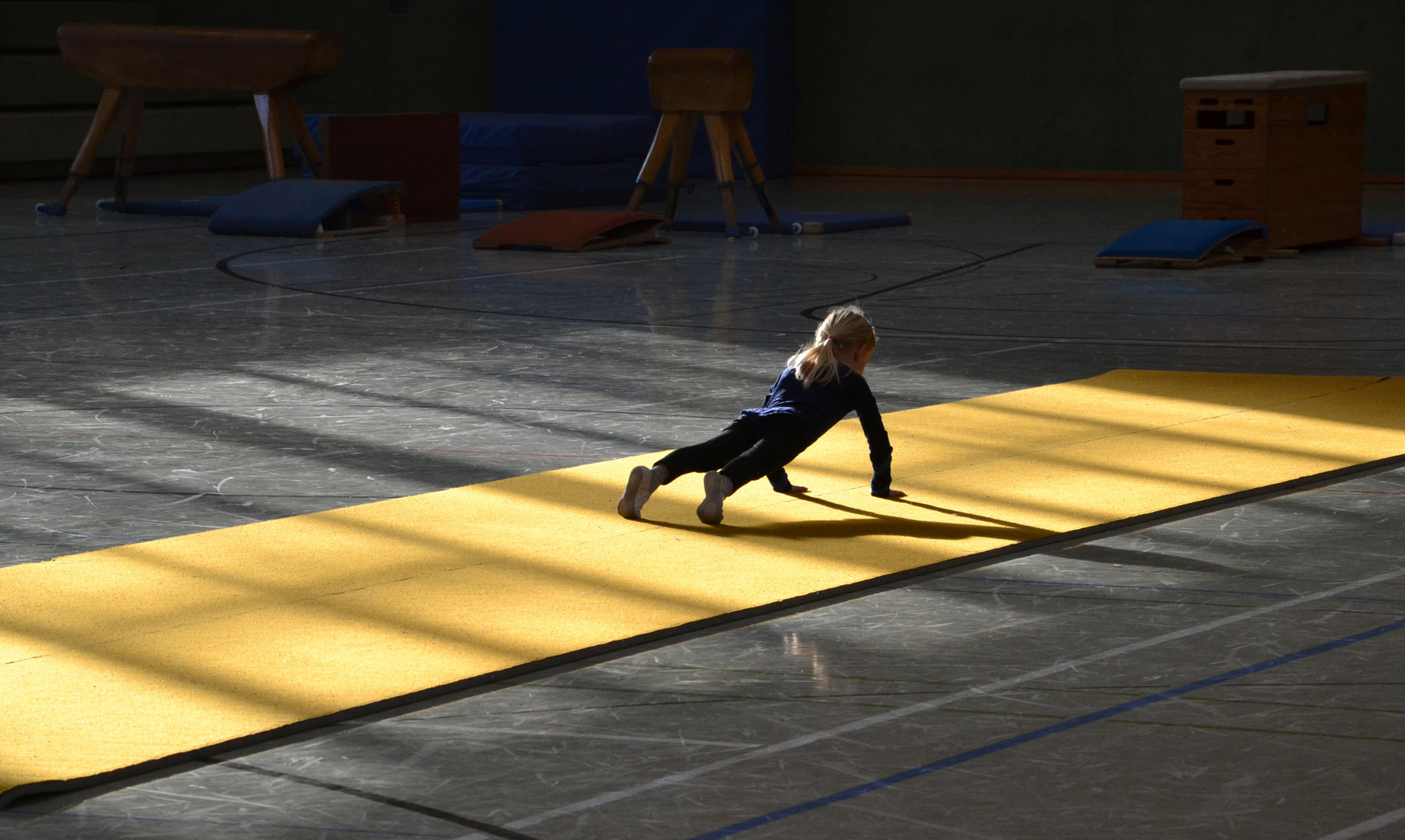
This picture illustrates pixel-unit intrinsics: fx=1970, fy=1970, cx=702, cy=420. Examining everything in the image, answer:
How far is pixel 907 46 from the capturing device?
1673 cm

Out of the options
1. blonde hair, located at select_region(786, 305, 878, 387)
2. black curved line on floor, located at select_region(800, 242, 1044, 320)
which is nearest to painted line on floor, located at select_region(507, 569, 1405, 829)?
blonde hair, located at select_region(786, 305, 878, 387)

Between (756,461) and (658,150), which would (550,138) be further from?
(756,461)

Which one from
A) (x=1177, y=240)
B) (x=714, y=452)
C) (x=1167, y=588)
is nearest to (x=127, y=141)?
(x=1177, y=240)

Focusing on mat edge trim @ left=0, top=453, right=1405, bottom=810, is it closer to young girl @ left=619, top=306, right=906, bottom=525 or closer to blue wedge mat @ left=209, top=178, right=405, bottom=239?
young girl @ left=619, top=306, right=906, bottom=525

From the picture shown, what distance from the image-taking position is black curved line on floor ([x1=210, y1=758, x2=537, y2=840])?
246 centimetres

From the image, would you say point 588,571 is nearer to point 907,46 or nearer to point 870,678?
point 870,678

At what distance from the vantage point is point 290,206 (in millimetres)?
11633

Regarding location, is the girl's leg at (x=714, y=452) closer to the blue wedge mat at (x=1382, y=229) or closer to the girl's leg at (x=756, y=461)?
the girl's leg at (x=756, y=461)

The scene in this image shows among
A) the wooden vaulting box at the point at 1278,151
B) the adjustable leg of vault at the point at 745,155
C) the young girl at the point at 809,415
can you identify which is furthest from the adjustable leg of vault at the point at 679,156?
the young girl at the point at 809,415

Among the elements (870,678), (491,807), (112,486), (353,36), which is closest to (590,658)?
(870,678)

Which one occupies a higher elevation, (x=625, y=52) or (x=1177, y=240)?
(x=625, y=52)

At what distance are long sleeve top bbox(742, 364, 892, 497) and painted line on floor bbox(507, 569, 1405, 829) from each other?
1.12m

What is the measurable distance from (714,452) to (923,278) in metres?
5.16

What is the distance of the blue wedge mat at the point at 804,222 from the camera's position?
11865mm
